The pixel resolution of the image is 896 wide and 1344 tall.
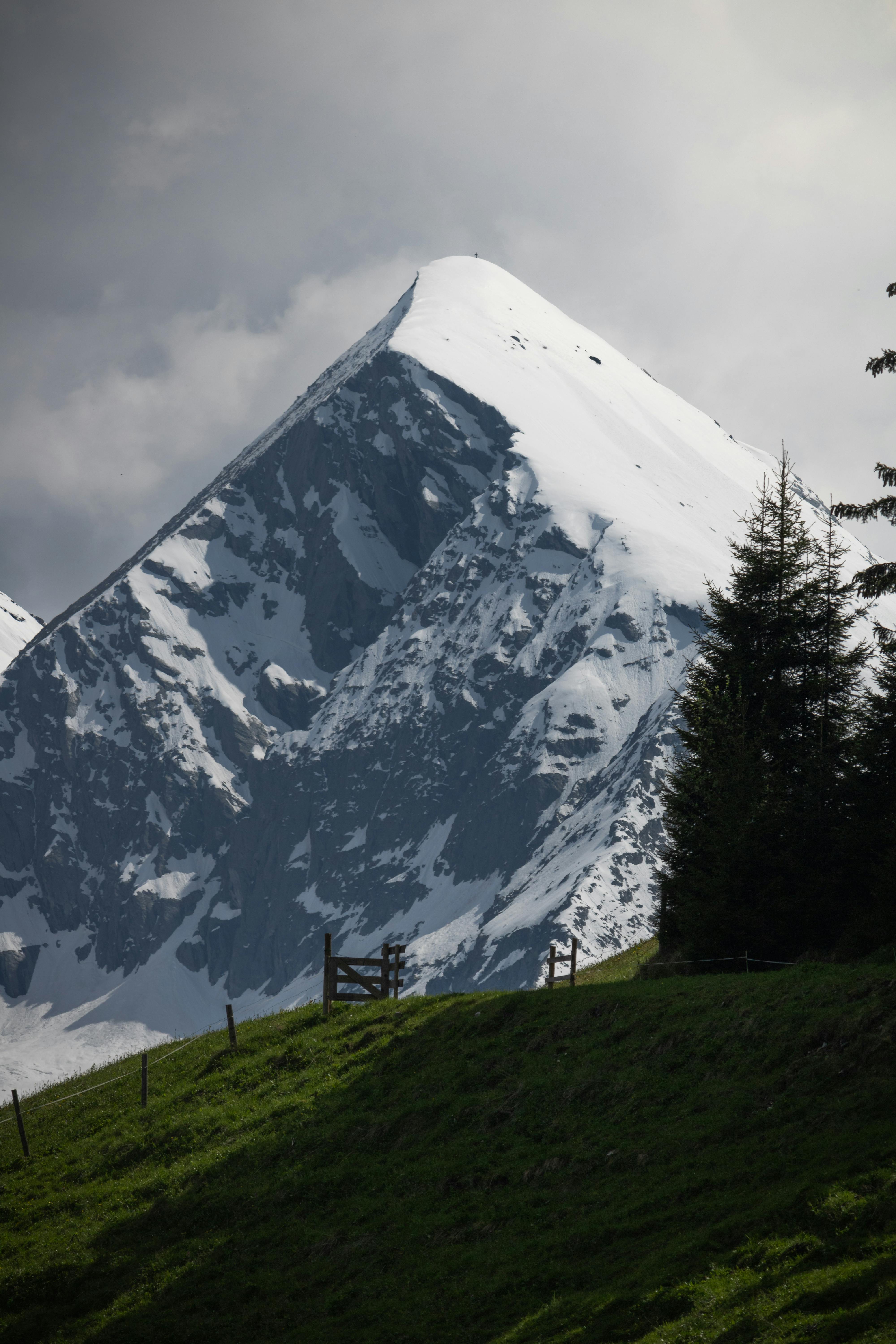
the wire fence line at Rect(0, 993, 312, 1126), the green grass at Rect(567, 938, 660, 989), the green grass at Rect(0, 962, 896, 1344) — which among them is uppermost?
the wire fence line at Rect(0, 993, 312, 1126)

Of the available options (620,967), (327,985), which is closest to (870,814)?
(620,967)

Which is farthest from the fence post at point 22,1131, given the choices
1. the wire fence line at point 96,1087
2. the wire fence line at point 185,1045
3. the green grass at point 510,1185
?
the wire fence line at point 96,1087

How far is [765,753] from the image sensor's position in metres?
33.5

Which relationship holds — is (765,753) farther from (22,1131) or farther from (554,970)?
(22,1131)

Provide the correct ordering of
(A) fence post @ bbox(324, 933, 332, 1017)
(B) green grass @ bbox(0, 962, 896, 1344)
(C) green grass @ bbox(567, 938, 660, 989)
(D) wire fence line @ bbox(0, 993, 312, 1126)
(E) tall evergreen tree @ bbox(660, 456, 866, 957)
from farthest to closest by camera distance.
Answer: (C) green grass @ bbox(567, 938, 660, 989), (D) wire fence line @ bbox(0, 993, 312, 1126), (A) fence post @ bbox(324, 933, 332, 1017), (E) tall evergreen tree @ bbox(660, 456, 866, 957), (B) green grass @ bbox(0, 962, 896, 1344)

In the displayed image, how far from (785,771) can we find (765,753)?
1.88 meters

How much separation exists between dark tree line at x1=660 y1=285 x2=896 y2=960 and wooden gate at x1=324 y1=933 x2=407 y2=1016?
8.09 metres

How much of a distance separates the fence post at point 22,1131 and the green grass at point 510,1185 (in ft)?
1.02

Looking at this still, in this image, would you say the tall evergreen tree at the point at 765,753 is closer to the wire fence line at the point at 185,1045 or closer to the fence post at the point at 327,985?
the wire fence line at the point at 185,1045

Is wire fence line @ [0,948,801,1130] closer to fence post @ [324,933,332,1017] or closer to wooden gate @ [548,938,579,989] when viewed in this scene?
wooden gate @ [548,938,579,989]

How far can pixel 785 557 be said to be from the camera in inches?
1497

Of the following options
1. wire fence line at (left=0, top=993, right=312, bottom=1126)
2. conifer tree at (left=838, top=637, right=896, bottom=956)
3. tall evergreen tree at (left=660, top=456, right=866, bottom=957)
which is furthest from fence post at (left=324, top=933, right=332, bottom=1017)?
conifer tree at (left=838, top=637, right=896, bottom=956)

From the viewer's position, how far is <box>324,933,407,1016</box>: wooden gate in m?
34.1

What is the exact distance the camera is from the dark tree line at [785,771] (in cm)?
3012
